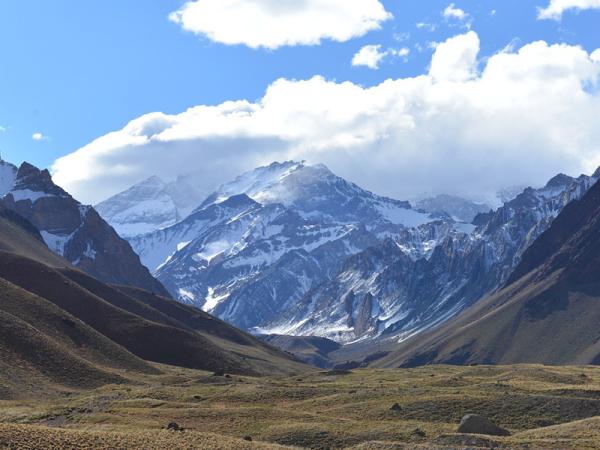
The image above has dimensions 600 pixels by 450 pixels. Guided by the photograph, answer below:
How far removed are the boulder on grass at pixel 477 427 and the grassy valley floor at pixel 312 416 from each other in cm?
211

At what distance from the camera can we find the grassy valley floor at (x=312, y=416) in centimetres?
7194

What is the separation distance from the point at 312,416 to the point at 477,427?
19844 millimetres

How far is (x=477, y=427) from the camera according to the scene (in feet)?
293

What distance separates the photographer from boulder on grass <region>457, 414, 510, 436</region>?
89125mm

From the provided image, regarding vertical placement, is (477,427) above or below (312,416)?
below

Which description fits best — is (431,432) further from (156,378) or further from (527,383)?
(156,378)

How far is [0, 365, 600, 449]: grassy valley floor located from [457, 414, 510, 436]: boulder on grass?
2.11 m

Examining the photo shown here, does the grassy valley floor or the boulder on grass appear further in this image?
the boulder on grass

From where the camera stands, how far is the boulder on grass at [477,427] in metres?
89.1

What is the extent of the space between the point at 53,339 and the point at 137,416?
78.9 m

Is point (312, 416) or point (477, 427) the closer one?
point (477, 427)

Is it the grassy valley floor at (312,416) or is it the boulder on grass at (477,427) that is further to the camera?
the boulder on grass at (477,427)

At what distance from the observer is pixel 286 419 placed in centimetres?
10081

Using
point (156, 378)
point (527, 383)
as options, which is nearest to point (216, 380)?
point (156, 378)
